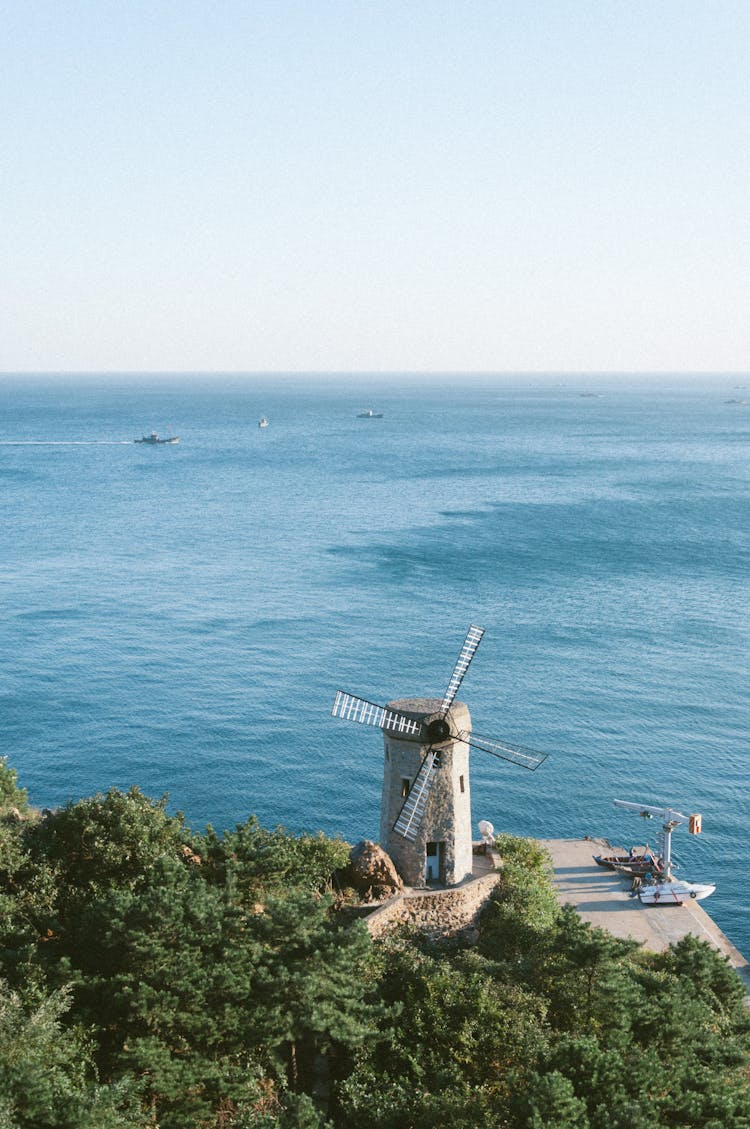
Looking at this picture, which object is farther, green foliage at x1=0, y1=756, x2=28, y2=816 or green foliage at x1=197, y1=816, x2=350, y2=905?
green foliage at x1=0, y1=756, x2=28, y2=816

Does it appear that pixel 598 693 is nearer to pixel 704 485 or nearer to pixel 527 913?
pixel 527 913

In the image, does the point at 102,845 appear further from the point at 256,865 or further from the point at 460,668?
the point at 460,668

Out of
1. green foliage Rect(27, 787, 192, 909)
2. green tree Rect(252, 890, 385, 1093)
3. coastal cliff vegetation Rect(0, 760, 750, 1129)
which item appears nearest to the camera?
coastal cliff vegetation Rect(0, 760, 750, 1129)

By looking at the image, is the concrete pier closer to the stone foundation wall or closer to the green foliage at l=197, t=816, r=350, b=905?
the stone foundation wall

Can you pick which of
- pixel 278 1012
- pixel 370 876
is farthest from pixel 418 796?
pixel 278 1012

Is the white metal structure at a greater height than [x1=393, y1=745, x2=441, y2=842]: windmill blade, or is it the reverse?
[x1=393, y1=745, x2=441, y2=842]: windmill blade

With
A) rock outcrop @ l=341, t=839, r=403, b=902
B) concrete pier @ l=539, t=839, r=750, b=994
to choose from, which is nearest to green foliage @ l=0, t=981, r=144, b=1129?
rock outcrop @ l=341, t=839, r=403, b=902

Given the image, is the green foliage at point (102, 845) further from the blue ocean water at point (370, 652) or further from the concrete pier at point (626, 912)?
the blue ocean water at point (370, 652)
